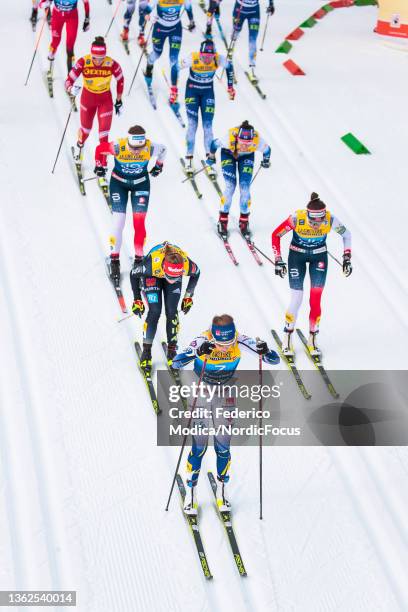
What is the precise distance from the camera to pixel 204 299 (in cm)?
1127

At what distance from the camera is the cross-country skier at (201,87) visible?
13.0 m

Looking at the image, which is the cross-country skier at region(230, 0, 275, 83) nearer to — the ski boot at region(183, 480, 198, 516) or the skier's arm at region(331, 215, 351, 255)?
the skier's arm at region(331, 215, 351, 255)

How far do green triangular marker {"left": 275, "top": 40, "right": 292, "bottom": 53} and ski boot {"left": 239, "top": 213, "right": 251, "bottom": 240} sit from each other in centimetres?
607

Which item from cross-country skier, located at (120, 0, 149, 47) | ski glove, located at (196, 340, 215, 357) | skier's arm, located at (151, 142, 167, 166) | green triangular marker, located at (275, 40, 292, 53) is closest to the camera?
ski glove, located at (196, 340, 215, 357)

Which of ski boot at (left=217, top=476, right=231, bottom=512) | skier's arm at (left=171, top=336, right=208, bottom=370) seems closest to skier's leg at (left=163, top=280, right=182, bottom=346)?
skier's arm at (left=171, top=336, right=208, bottom=370)

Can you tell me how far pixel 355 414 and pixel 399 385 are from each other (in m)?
0.75

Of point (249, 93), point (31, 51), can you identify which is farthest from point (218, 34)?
point (31, 51)

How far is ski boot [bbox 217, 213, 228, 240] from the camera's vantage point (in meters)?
12.4

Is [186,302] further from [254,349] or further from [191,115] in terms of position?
[191,115]

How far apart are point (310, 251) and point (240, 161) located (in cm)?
233

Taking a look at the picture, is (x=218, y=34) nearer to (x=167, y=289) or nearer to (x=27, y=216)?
(x=27, y=216)

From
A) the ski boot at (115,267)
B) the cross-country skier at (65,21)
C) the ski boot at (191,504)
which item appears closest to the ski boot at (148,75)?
the cross-country skier at (65,21)

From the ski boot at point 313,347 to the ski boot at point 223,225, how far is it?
2.37 m

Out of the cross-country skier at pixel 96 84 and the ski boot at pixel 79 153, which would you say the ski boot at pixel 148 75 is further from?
the cross-country skier at pixel 96 84
